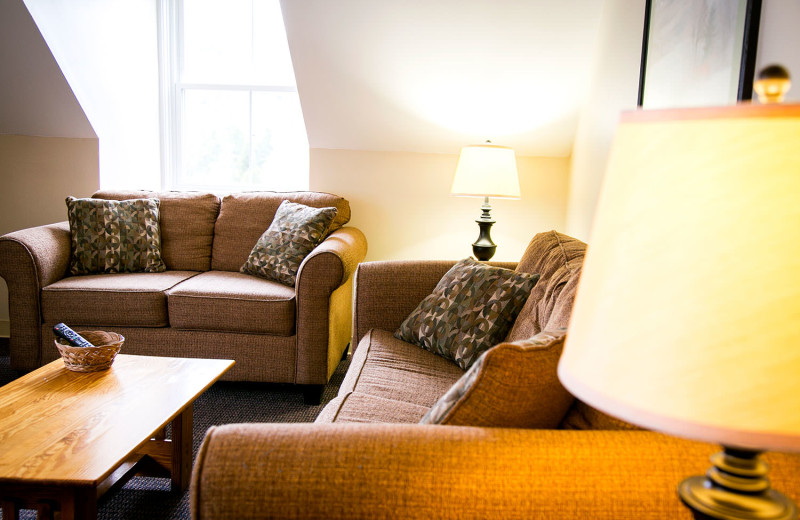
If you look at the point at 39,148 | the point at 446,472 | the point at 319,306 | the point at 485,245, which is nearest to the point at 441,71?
the point at 485,245

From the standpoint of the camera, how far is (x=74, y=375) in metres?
1.96

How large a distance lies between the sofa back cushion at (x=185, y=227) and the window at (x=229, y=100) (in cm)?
62

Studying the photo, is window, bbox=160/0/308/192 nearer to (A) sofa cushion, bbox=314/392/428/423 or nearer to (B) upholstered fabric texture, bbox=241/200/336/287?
(B) upholstered fabric texture, bbox=241/200/336/287

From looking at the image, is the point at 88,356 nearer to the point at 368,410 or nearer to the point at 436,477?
the point at 368,410

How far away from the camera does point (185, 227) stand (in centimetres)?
348

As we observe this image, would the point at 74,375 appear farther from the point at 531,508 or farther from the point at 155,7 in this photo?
the point at 155,7

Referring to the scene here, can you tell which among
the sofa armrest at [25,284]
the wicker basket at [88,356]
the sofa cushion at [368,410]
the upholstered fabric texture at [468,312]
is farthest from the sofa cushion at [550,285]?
the sofa armrest at [25,284]

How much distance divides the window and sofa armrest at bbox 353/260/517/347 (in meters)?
1.73

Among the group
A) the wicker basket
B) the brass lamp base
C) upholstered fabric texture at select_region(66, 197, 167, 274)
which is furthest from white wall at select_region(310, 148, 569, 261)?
the brass lamp base

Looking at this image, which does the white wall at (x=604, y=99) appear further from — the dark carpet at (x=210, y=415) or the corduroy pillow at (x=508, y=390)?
the corduroy pillow at (x=508, y=390)

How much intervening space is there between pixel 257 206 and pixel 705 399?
318 cm

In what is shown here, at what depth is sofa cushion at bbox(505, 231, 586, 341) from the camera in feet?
5.09

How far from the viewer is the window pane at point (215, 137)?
408cm

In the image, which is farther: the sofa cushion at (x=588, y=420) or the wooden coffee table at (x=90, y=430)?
the wooden coffee table at (x=90, y=430)
